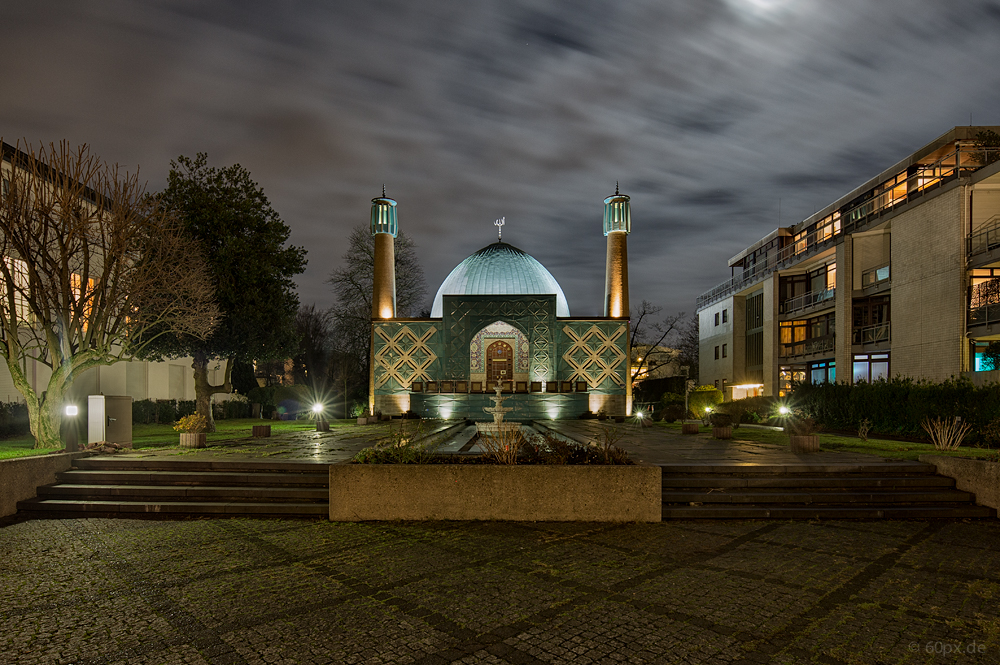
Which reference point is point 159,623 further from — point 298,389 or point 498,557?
point 298,389

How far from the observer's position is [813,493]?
9.37 metres

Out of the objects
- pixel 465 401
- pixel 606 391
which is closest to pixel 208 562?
pixel 465 401

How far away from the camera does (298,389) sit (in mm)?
38750

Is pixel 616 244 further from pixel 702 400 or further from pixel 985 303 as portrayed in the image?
pixel 985 303

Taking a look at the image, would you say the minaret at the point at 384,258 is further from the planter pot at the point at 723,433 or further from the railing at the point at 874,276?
the railing at the point at 874,276

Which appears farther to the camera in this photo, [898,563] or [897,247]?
[897,247]

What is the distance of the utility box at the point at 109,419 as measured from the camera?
1254 centimetres

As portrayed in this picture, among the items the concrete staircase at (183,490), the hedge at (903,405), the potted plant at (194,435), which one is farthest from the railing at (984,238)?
the potted plant at (194,435)

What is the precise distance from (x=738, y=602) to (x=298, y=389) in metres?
37.2

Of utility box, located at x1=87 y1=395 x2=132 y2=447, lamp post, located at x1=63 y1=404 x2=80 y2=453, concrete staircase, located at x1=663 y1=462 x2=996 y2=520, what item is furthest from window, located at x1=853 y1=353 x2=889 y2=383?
lamp post, located at x1=63 y1=404 x2=80 y2=453

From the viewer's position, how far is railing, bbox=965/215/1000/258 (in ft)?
64.3

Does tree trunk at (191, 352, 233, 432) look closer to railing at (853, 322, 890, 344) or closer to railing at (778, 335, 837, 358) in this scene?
railing at (853, 322, 890, 344)

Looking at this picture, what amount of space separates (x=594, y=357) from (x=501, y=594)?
83.7 feet

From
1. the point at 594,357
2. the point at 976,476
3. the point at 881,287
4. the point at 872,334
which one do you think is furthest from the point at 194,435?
the point at 872,334
